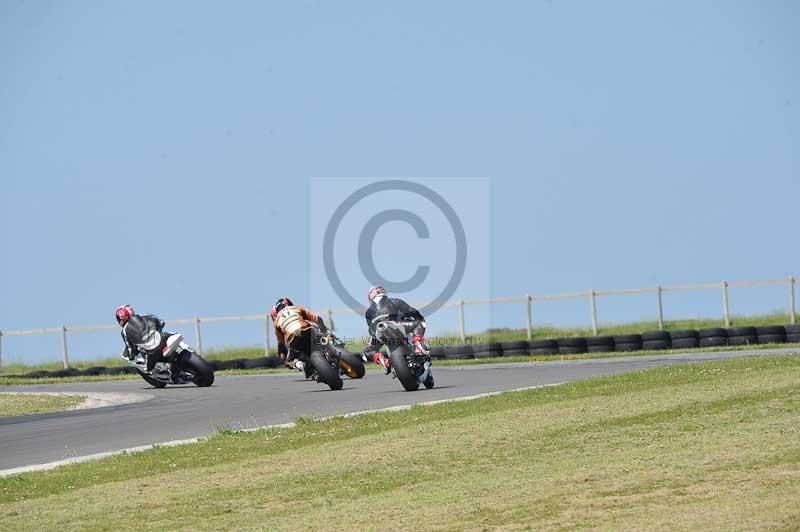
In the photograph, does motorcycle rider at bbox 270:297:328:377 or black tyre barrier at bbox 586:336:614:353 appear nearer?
motorcycle rider at bbox 270:297:328:377

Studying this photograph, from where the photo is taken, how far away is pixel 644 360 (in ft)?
82.8

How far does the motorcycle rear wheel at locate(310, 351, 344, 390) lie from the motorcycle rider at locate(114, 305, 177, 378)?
16.6ft

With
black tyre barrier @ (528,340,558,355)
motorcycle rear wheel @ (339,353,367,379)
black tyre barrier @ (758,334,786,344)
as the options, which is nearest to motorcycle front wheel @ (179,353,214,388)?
motorcycle rear wheel @ (339,353,367,379)

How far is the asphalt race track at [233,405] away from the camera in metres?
15.3

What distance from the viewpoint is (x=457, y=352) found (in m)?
32.3

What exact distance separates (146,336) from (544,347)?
1048 centimetres

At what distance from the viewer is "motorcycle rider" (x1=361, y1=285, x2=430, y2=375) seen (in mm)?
19547

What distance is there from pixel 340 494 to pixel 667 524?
2.88 m

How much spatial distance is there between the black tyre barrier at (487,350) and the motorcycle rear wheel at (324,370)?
11.0 m

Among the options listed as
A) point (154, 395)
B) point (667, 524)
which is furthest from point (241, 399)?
point (667, 524)

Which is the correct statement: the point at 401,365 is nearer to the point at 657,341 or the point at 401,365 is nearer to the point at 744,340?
the point at 744,340

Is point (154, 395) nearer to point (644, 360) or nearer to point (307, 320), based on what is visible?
point (307, 320)

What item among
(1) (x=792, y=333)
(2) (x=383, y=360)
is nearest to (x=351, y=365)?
(2) (x=383, y=360)

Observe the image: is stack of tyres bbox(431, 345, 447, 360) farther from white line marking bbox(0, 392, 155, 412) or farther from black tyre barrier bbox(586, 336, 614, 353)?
white line marking bbox(0, 392, 155, 412)
